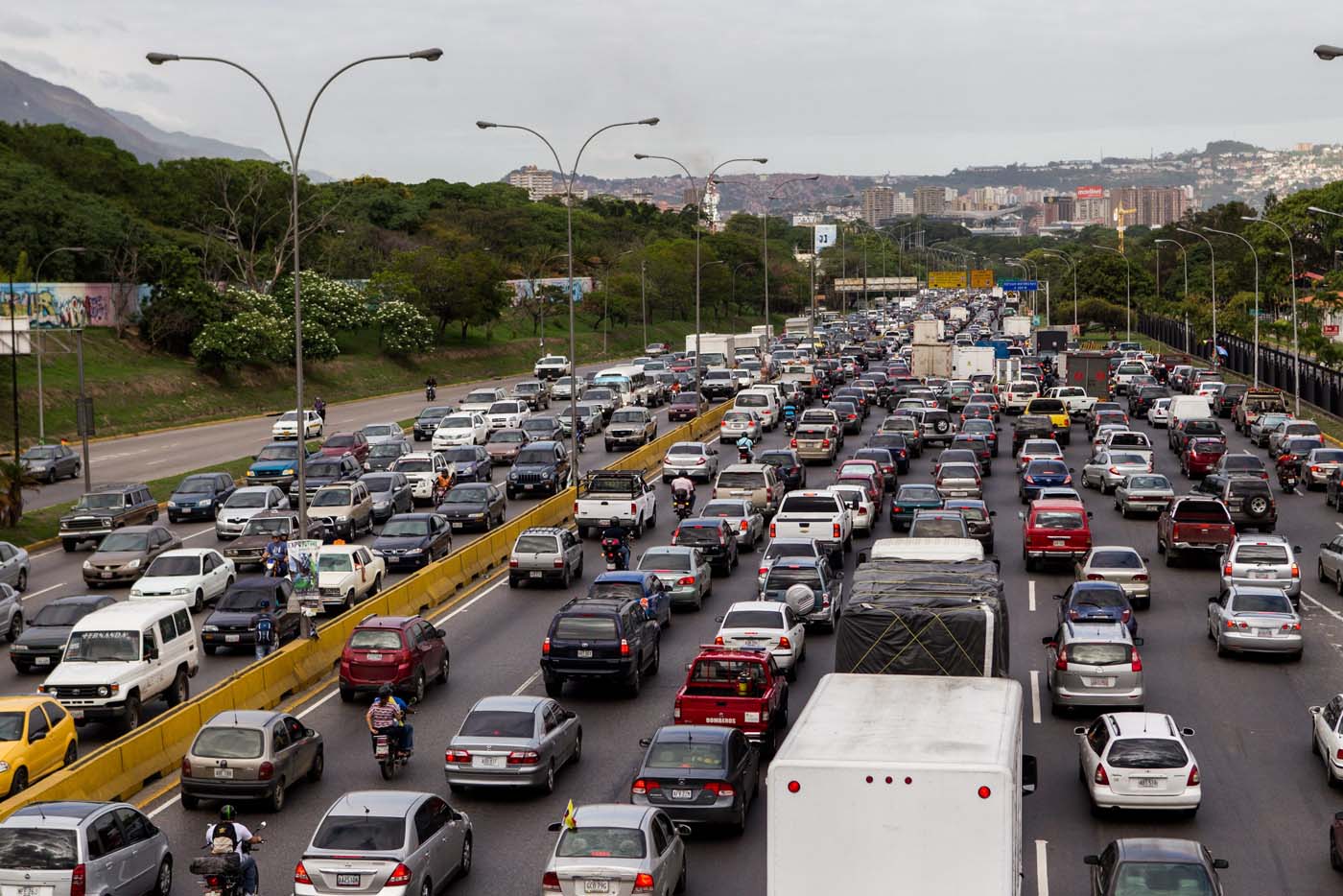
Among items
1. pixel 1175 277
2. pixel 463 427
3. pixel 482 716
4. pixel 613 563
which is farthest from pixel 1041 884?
pixel 1175 277

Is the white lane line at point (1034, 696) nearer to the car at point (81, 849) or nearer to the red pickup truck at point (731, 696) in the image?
the red pickup truck at point (731, 696)

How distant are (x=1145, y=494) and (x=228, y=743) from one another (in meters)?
31.6

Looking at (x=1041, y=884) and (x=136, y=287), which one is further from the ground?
(x=136, y=287)

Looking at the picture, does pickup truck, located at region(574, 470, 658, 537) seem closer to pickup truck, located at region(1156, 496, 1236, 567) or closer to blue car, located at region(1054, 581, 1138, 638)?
pickup truck, located at region(1156, 496, 1236, 567)

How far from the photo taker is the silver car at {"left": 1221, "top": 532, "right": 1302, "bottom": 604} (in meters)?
35.3

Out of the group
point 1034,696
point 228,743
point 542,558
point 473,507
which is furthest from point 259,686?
point 473,507

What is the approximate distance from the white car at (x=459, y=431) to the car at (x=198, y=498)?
1163 centimetres

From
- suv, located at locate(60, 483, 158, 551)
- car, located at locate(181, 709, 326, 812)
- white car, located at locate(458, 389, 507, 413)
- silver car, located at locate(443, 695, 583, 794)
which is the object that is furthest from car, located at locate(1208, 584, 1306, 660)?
white car, located at locate(458, 389, 507, 413)

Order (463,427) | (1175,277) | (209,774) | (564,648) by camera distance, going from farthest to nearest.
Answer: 1. (1175,277)
2. (463,427)
3. (564,648)
4. (209,774)

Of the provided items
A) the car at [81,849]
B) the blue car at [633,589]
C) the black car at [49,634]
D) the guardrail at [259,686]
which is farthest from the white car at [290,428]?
the car at [81,849]

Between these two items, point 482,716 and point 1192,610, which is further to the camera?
point 1192,610

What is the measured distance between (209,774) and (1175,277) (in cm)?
17535

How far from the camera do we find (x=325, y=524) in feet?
148

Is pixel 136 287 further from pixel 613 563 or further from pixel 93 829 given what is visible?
pixel 93 829
